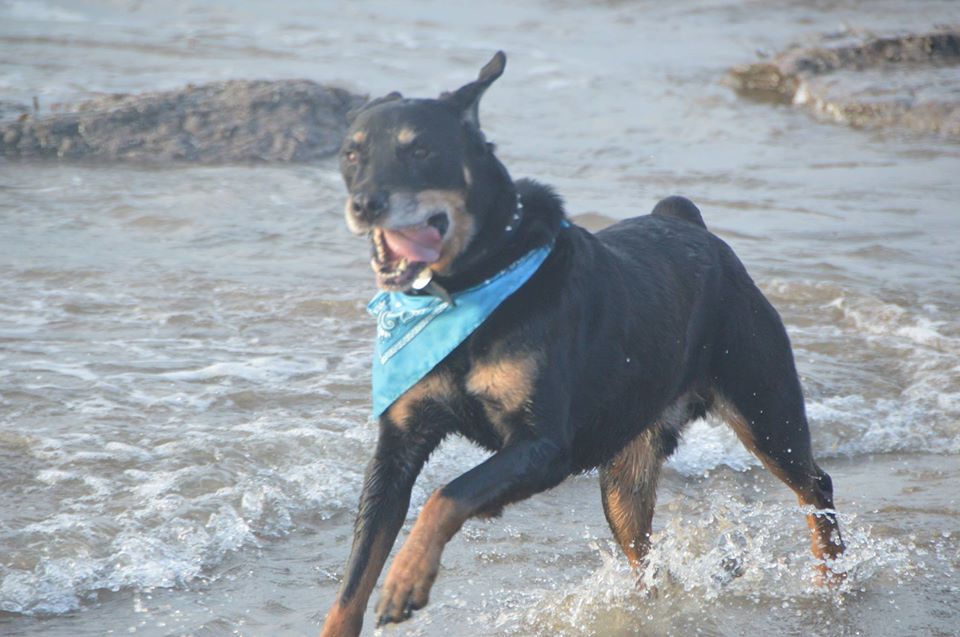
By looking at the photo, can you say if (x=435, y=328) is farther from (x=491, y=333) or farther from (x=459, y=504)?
(x=459, y=504)

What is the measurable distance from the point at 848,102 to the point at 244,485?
34.7ft

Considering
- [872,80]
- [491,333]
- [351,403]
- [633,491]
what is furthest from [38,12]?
[491,333]

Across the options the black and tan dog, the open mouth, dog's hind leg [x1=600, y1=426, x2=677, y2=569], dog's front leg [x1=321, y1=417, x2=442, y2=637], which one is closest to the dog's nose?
the black and tan dog

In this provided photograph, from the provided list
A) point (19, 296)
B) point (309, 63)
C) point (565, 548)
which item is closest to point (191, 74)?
point (309, 63)

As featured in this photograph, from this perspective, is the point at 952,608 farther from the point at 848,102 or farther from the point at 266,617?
the point at 848,102

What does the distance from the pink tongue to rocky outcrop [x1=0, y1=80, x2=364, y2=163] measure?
7597 millimetres

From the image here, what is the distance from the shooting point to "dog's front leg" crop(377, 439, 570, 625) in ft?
12.4

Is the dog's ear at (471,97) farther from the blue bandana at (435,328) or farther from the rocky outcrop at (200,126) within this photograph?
the rocky outcrop at (200,126)

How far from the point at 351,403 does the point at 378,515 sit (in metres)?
2.39

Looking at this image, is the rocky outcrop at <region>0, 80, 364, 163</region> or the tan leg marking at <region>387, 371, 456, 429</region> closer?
the tan leg marking at <region>387, 371, 456, 429</region>

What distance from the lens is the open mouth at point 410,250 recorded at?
4203 millimetres

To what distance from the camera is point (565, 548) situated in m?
5.32

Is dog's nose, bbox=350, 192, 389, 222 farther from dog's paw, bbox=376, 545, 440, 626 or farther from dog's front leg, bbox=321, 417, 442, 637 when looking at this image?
dog's paw, bbox=376, 545, 440, 626

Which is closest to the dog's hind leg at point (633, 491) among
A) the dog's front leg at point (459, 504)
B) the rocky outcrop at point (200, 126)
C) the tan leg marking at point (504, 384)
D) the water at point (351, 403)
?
the water at point (351, 403)
